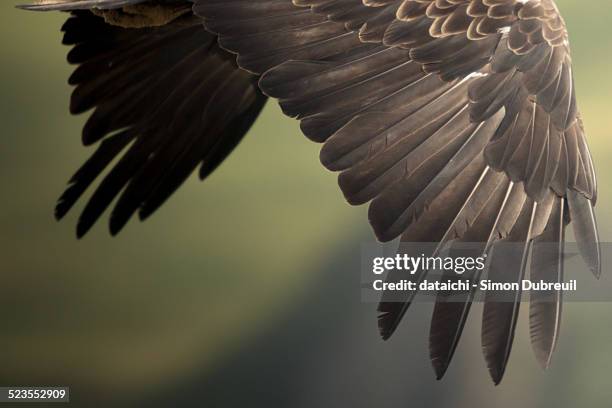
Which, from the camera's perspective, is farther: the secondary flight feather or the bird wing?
the bird wing

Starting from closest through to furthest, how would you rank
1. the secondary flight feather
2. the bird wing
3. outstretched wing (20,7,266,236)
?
the secondary flight feather → the bird wing → outstretched wing (20,7,266,236)

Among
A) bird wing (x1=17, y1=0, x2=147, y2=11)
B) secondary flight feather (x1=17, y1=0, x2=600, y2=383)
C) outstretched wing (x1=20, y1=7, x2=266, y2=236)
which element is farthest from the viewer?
outstretched wing (x1=20, y1=7, x2=266, y2=236)

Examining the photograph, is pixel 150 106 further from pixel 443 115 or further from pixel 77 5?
pixel 443 115

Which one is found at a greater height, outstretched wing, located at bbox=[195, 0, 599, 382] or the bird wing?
the bird wing

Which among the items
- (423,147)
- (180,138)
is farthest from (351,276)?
(423,147)

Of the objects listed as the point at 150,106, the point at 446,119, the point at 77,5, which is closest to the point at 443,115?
the point at 446,119

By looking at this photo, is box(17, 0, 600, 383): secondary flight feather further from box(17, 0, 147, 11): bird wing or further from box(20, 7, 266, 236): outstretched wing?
box(20, 7, 266, 236): outstretched wing

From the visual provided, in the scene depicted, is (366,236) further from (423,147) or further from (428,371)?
(423,147)

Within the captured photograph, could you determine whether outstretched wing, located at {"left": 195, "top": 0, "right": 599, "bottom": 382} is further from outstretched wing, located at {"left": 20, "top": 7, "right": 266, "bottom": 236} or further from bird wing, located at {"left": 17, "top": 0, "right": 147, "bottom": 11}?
outstretched wing, located at {"left": 20, "top": 7, "right": 266, "bottom": 236}

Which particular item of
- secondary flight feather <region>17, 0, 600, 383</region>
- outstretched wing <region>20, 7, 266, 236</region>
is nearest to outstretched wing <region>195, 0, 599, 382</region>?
secondary flight feather <region>17, 0, 600, 383</region>
